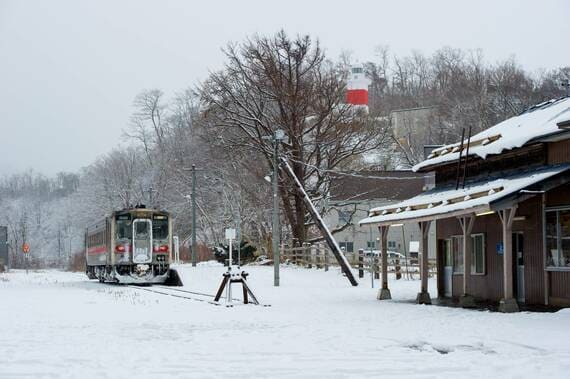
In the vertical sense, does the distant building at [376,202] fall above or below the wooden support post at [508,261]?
above

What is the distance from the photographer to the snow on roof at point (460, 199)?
18.8 meters

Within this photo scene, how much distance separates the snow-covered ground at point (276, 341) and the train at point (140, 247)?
1197 cm

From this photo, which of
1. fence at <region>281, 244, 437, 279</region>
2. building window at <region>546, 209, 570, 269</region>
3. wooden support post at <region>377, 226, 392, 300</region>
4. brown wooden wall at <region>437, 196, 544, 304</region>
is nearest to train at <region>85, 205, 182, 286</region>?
fence at <region>281, 244, 437, 279</region>

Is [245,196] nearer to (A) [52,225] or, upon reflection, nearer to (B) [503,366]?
(B) [503,366]

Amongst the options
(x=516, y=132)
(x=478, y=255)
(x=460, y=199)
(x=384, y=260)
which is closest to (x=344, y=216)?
(x=384, y=260)

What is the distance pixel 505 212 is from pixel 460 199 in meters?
2.01

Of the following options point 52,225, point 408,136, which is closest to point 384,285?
point 408,136

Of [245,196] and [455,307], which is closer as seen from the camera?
[455,307]

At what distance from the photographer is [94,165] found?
10600 cm

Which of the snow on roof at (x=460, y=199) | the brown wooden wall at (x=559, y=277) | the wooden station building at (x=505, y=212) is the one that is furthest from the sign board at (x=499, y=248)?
the brown wooden wall at (x=559, y=277)

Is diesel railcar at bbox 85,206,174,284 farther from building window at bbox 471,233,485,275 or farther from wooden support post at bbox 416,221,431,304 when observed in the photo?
building window at bbox 471,233,485,275

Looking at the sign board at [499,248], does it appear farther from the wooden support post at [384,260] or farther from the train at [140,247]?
the train at [140,247]

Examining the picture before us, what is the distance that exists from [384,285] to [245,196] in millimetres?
32271

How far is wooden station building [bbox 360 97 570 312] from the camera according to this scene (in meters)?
19.0
